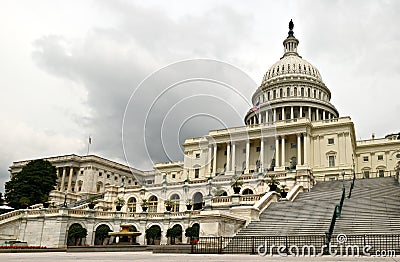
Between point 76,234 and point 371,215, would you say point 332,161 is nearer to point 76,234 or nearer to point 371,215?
point 76,234

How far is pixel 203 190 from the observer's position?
54.6m

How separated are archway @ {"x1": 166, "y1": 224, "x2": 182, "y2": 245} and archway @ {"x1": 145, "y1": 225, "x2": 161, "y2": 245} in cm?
159

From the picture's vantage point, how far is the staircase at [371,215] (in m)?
22.7

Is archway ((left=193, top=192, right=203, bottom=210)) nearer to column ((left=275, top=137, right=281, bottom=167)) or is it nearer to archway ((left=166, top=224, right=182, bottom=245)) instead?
archway ((left=166, top=224, right=182, bottom=245))

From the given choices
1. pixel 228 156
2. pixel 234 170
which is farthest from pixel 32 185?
Answer: pixel 228 156

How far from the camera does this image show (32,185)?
70.8 meters

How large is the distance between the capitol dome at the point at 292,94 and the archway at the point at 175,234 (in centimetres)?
5072

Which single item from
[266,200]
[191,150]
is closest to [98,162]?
[191,150]

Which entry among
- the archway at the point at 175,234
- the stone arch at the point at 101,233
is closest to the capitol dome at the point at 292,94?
the archway at the point at 175,234

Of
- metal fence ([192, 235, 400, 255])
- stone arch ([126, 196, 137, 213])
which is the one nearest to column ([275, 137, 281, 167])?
stone arch ([126, 196, 137, 213])

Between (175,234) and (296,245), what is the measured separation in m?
26.2

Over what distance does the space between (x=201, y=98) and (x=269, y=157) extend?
53.0 metres

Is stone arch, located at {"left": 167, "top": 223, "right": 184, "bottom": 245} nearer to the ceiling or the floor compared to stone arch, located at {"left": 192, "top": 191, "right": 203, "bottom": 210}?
nearer to the floor

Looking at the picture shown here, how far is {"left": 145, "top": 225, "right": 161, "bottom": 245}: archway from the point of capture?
1792 inches
